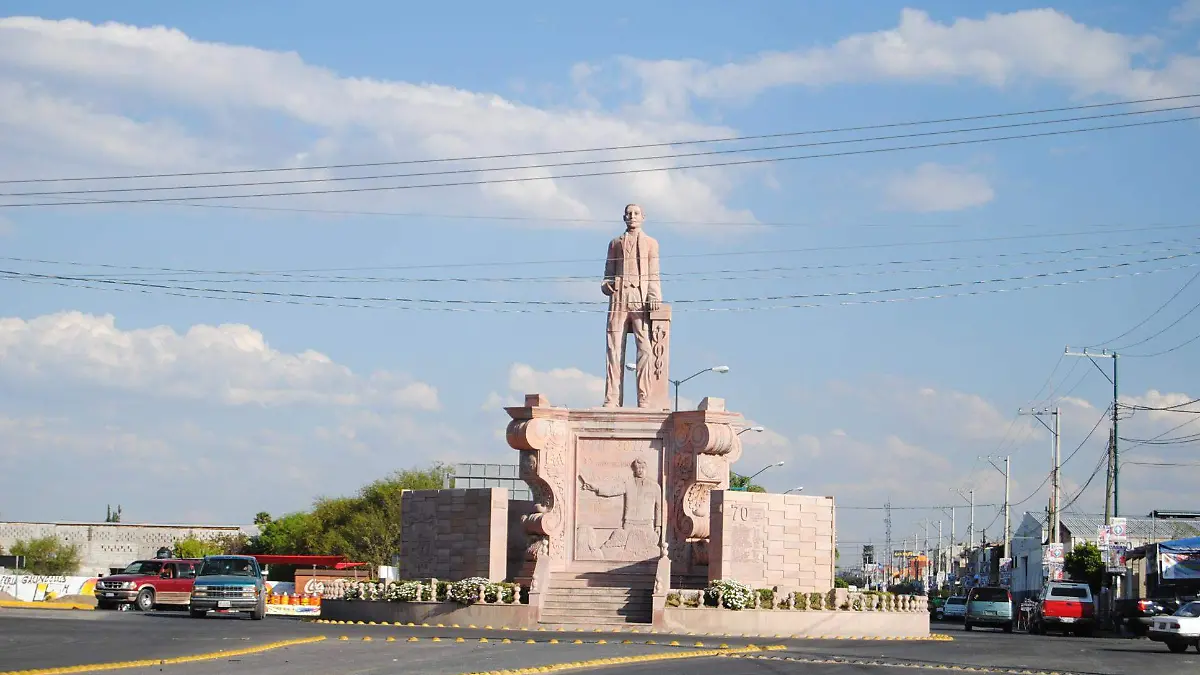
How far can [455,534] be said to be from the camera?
43.0 m

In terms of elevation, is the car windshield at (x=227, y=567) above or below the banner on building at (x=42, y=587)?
above

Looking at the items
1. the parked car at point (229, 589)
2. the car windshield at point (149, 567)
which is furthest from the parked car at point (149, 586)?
the parked car at point (229, 589)

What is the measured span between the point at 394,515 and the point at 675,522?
5870cm

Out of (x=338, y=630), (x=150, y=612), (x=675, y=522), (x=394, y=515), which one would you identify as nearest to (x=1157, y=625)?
(x=675, y=522)

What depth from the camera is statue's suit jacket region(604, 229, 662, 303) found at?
146ft

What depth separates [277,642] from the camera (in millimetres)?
27469

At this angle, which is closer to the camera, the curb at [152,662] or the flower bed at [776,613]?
the curb at [152,662]

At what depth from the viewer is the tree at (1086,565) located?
7562 cm

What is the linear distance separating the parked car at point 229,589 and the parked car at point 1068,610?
88.9 ft

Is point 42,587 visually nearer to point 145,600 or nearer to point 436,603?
point 145,600

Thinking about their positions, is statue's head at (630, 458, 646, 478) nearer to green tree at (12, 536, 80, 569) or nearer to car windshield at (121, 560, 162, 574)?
car windshield at (121, 560, 162, 574)

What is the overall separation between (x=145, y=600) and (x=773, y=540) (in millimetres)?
20589

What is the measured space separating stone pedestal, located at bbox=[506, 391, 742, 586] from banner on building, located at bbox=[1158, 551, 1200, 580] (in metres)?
25.0

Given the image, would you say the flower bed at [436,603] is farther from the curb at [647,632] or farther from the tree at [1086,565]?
the tree at [1086,565]
